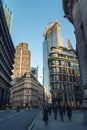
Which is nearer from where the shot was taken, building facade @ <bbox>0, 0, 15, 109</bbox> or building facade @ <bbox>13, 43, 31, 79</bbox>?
building facade @ <bbox>0, 0, 15, 109</bbox>

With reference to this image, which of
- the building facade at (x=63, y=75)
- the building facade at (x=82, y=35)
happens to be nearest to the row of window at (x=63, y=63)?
the building facade at (x=63, y=75)

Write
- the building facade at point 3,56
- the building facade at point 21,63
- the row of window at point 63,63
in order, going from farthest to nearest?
1. the building facade at point 21,63
2. the row of window at point 63,63
3. the building facade at point 3,56

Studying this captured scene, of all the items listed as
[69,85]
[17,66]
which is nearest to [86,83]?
[69,85]

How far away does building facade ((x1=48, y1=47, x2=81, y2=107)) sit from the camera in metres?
65.4

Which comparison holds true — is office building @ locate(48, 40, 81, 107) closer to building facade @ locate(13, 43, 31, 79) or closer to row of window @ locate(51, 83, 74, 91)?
row of window @ locate(51, 83, 74, 91)

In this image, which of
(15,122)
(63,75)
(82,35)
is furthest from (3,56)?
(82,35)

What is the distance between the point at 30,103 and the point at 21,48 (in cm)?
10230

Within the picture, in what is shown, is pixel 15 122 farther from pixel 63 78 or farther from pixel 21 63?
pixel 21 63

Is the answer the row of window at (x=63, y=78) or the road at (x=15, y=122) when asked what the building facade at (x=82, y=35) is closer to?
the road at (x=15, y=122)

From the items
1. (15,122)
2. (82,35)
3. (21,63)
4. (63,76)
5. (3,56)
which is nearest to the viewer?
(82,35)

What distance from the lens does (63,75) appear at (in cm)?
7069

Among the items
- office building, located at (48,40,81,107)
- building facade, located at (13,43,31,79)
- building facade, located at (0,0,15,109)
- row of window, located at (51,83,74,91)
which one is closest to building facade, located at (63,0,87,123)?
building facade, located at (0,0,15,109)

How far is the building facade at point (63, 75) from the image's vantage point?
65438 mm

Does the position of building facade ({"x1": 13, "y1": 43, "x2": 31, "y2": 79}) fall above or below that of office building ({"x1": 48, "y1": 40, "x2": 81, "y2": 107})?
above
